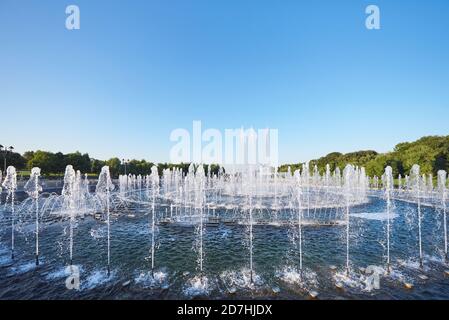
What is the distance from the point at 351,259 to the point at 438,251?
213 inches

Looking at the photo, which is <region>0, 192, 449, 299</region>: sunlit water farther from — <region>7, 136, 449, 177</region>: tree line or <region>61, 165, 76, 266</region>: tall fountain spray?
<region>7, 136, 449, 177</region>: tree line

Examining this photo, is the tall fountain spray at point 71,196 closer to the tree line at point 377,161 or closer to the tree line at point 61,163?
the tree line at point 61,163

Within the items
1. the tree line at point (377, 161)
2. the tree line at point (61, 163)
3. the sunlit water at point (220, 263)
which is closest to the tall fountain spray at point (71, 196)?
the sunlit water at point (220, 263)

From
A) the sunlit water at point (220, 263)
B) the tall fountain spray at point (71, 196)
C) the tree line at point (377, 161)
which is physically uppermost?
the tree line at point (377, 161)

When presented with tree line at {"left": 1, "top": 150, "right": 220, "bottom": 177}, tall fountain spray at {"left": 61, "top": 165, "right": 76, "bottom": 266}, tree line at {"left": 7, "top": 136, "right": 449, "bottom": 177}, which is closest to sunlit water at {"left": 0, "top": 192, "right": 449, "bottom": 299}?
tall fountain spray at {"left": 61, "top": 165, "right": 76, "bottom": 266}

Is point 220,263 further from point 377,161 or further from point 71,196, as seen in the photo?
point 377,161

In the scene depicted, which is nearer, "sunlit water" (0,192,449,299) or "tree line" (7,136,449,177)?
"sunlit water" (0,192,449,299)

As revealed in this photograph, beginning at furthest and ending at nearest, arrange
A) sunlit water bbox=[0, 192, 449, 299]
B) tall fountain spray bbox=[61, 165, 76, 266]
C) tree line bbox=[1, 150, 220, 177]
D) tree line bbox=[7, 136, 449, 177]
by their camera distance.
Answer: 1. tree line bbox=[1, 150, 220, 177]
2. tree line bbox=[7, 136, 449, 177]
3. tall fountain spray bbox=[61, 165, 76, 266]
4. sunlit water bbox=[0, 192, 449, 299]

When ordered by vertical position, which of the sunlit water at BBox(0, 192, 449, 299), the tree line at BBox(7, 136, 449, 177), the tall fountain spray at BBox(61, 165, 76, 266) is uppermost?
the tree line at BBox(7, 136, 449, 177)

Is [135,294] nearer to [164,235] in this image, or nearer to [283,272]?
[283,272]

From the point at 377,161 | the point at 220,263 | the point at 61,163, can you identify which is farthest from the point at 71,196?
the point at 377,161

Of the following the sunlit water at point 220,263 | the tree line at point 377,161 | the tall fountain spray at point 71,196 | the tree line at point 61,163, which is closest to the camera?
the sunlit water at point 220,263

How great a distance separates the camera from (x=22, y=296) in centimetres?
922
